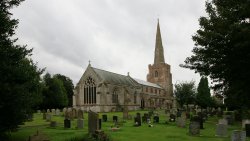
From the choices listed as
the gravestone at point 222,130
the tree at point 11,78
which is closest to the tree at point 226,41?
the gravestone at point 222,130

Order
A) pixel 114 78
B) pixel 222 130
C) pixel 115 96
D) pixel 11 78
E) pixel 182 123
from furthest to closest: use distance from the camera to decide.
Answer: pixel 114 78 → pixel 115 96 → pixel 182 123 → pixel 222 130 → pixel 11 78

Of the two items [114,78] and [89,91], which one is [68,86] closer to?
[114,78]

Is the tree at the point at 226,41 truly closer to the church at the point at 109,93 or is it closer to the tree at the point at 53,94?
the church at the point at 109,93

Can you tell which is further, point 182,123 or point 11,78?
point 182,123

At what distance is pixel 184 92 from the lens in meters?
62.0

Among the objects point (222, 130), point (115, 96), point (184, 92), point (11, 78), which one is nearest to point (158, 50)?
point (184, 92)

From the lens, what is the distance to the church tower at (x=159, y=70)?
282ft

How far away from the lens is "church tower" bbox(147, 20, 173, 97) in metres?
85.9

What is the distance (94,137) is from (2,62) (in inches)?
215

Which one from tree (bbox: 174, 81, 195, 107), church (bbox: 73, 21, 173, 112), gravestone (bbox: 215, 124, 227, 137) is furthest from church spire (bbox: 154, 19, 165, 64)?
gravestone (bbox: 215, 124, 227, 137)

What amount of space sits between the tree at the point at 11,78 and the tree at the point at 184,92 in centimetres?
4780

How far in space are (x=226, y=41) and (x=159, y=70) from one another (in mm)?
67872

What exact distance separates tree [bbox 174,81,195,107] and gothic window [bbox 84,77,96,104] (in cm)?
1702

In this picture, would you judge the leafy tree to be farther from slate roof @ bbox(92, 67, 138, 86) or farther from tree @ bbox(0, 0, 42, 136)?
tree @ bbox(0, 0, 42, 136)
